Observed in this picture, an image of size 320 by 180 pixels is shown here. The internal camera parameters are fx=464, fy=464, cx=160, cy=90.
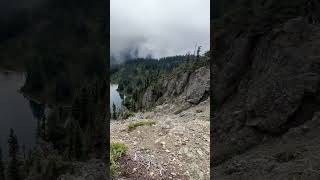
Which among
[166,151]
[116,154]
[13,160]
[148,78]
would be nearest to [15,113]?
[13,160]

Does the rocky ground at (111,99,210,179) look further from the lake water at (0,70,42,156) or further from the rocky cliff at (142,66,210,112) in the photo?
the rocky cliff at (142,66,210,112)

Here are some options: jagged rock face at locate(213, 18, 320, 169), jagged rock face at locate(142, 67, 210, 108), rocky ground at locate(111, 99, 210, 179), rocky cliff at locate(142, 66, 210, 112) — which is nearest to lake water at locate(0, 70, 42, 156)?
rocky ground at locate(111, 99, 210, 179)

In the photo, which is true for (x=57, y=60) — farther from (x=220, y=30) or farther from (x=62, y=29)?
(x=220, y=30)

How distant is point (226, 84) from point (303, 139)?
5.16 meters

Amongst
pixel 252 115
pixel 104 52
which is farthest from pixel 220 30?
pixel 104 52

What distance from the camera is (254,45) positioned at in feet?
63.3

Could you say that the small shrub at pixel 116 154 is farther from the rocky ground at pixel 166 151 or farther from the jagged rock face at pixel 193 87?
the jagged rock face at pixel 193 87

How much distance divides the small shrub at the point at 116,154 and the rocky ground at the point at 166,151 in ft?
0.74

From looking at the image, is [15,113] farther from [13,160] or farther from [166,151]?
[166,151]

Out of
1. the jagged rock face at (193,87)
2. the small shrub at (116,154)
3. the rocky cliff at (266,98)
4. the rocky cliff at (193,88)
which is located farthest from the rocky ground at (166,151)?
the jagged rock face at (193,87)

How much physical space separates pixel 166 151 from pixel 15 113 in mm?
6408

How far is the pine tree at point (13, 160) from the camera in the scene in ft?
49.2

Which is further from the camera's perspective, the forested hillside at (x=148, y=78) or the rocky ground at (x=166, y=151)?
the forested hillside at (x=148, y=78)

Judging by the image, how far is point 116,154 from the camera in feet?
59.3
